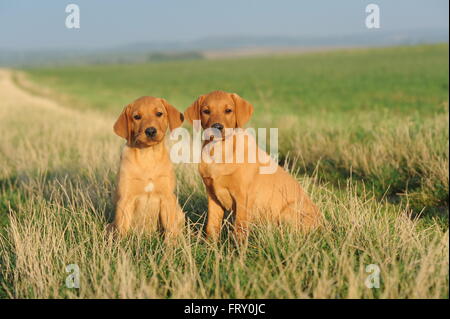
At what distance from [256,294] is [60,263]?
4.95 ft

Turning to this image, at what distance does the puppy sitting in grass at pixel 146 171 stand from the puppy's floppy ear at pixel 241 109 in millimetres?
460

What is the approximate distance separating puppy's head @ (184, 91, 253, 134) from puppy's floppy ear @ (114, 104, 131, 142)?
463 millimetres

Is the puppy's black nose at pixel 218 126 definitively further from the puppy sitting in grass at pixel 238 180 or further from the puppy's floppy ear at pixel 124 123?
the puppy's floppy ear at pixel 124 123

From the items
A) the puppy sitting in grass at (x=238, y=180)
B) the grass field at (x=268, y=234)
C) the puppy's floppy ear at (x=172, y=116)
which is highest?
the puppy's floppy ear at (x=172, y=116)

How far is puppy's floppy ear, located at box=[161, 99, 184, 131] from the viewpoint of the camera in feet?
12.9

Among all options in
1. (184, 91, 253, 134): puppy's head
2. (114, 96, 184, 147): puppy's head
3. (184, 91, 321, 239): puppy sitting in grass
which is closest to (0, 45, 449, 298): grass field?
(184, 91, 321, 239): puppy sitting in grass

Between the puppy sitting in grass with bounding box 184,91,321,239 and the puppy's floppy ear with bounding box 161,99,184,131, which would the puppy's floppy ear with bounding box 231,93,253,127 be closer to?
the puppy sitting in grass with bounding box 184,91,321,239

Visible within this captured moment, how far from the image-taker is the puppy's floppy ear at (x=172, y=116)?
393cm

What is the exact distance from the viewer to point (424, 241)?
3496 mm

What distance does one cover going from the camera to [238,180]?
13.0 ft

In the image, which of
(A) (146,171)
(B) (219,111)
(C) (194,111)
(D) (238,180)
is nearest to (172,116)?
(C) (194,111)

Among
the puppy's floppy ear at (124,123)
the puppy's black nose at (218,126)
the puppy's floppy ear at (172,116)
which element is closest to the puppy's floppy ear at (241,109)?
the puppy's black nose at (218,126)
